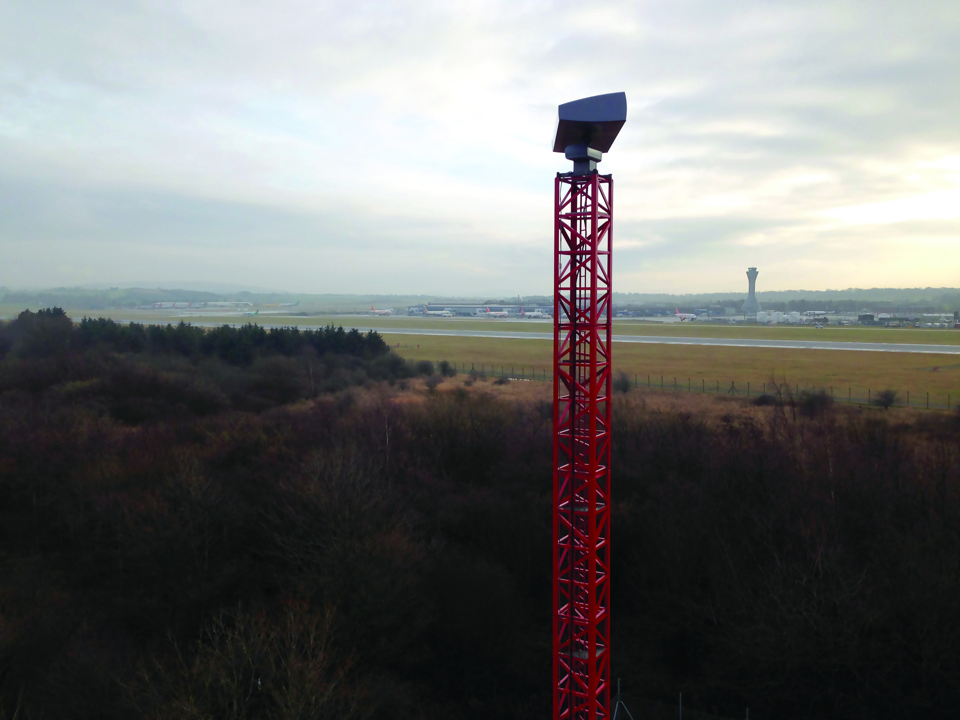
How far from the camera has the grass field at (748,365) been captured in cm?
4371

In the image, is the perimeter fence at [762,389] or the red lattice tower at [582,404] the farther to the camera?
the perimeter fence at [762,389]

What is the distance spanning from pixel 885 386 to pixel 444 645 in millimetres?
39056

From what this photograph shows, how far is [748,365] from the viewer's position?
54.6m

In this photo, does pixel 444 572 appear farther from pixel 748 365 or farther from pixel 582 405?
pixel 748 365

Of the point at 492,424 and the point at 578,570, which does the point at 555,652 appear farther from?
the point at 492,424

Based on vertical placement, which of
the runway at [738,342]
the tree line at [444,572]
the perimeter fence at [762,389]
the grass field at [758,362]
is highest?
the runway at [738,342]

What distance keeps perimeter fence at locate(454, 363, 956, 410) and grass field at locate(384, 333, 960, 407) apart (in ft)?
0.42

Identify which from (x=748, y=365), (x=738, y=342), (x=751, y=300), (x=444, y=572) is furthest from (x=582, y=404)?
(x=751, y=300)

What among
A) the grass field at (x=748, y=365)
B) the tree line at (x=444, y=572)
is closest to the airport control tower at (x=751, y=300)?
the grass field at (x=748, y=365)

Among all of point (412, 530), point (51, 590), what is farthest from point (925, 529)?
point (51, 590)

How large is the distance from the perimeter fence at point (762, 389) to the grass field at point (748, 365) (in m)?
0.13

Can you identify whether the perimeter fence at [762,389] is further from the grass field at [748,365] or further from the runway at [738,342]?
the runway at [738,342]

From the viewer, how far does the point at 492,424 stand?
29922mm

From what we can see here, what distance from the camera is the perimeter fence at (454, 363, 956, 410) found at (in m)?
37.3
